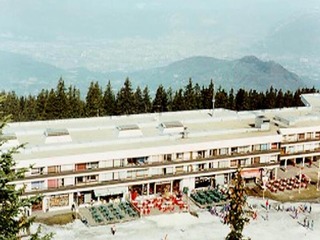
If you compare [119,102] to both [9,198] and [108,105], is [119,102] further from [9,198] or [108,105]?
[9,198]

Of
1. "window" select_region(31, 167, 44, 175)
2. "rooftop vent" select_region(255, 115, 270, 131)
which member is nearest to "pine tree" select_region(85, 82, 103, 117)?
"rooftop vent" select_region(255, 115, 270, 131)

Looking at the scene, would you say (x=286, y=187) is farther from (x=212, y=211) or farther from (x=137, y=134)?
(x=137, y=134)

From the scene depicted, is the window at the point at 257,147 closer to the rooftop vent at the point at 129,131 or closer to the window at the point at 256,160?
the window at the point at 256,160

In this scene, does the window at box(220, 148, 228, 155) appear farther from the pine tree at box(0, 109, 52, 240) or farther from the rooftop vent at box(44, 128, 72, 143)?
the pine tree at box(0, 109, 52, 240)

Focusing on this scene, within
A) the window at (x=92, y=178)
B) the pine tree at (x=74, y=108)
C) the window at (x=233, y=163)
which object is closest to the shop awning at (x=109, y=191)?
the window at (x=92, y=178)

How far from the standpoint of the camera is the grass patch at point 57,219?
77375mm

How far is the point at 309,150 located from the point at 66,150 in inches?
1849

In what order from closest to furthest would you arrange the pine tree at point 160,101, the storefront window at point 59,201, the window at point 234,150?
the storefront window at point 59,201
the window at point 234,150
the pine tree at point 160,101

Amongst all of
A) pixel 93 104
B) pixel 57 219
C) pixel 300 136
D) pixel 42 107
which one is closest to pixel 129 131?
pixel 57 219

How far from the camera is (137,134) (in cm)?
9338

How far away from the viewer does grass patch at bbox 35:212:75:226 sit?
77.4 meters

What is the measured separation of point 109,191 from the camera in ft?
277

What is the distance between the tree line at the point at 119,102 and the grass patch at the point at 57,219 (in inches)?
2103

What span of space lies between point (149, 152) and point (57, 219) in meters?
18.2
